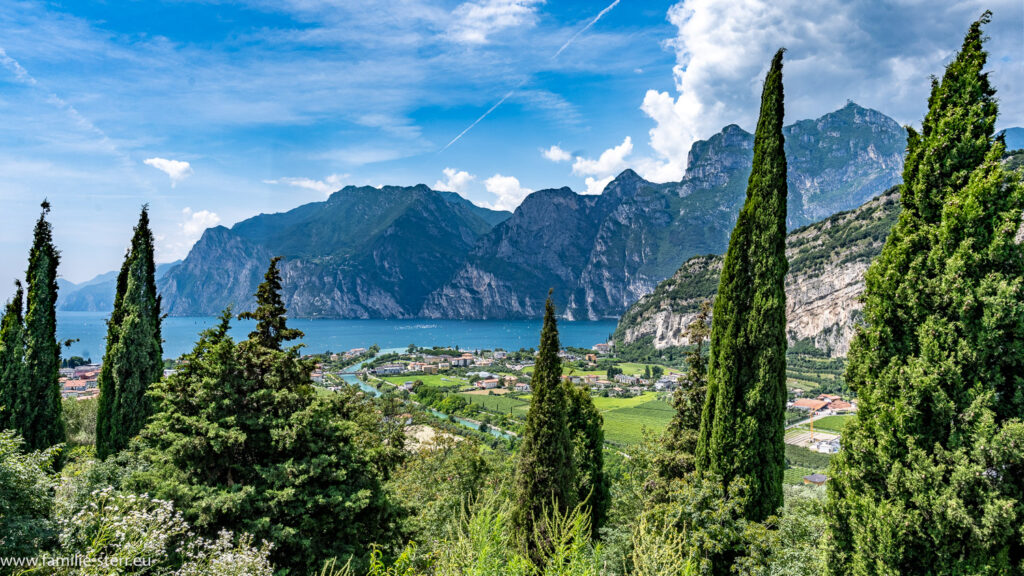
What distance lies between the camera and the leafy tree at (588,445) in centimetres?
1365

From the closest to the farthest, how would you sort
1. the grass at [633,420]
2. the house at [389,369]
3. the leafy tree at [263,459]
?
the leafy tree at [263,459]
the grass at [633,420]
the house at [389,369]

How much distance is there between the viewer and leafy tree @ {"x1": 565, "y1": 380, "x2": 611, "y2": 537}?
44.8 ft

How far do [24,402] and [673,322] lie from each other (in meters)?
136

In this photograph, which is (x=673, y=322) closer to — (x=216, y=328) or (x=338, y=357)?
(x=338, y=357)

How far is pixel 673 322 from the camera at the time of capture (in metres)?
134

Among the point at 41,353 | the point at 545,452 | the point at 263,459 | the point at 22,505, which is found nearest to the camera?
the point at 22,505

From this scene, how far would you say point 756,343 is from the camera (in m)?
8.40

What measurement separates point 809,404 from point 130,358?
71.7 metres

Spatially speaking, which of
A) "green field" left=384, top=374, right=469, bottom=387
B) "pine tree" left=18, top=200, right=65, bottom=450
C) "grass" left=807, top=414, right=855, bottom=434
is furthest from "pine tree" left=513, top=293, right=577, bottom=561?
"green field" left=384, top=374, right=469, bottom=387

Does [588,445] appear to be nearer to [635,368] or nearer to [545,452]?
[545,452]

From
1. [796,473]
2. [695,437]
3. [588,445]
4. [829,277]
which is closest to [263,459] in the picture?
[695,437]

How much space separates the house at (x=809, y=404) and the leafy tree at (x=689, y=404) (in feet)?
198

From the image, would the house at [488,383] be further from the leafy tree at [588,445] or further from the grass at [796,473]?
the leafy tree at [588,445]

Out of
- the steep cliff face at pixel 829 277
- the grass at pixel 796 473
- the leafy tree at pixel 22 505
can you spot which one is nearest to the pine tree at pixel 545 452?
the leafy tree at pixel 22 505
